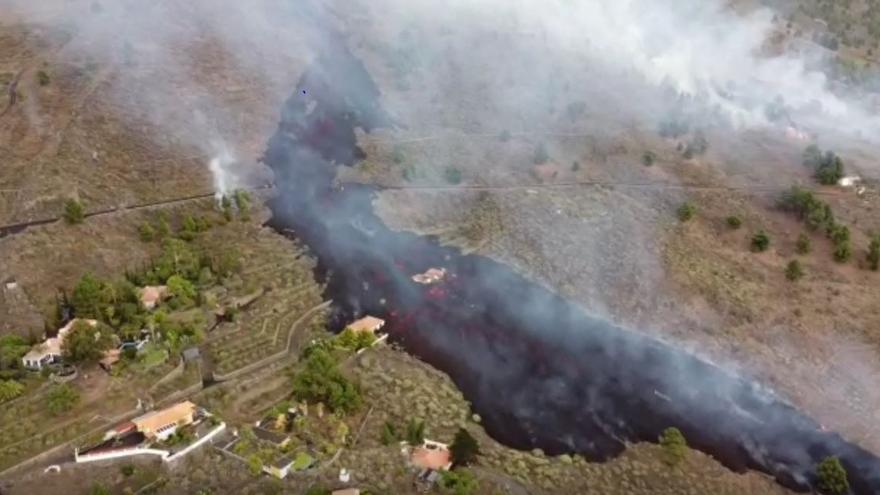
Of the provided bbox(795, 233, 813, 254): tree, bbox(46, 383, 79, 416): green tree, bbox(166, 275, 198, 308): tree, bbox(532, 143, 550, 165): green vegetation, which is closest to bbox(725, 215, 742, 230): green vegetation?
bbox(795, 233, 813, 254): tree

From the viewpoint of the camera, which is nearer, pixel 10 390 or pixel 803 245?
pixel 10 390

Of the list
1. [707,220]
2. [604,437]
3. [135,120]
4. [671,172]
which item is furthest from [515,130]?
[604,437]

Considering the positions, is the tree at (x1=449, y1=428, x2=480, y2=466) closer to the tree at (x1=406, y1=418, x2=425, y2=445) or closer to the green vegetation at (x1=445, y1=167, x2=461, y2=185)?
the tree at (x1=406, y1=418, x2=425, y2=445)

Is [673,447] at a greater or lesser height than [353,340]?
greater

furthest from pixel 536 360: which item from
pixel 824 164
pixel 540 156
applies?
pixel 824 164

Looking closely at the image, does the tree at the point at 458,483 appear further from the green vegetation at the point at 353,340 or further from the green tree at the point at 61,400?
the green tree at the point at 61,400

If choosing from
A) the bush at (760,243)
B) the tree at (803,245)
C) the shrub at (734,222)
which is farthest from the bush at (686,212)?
the tree at (803,245)

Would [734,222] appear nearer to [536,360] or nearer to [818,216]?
[818,216]
